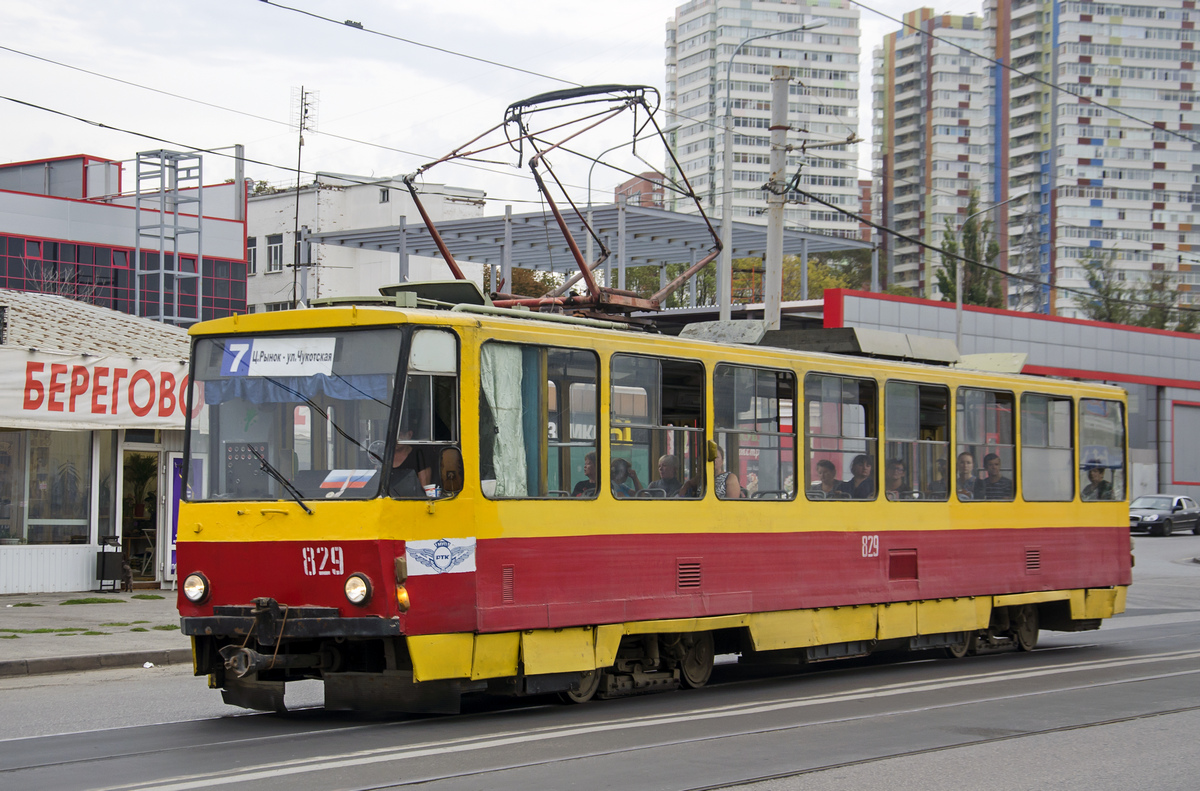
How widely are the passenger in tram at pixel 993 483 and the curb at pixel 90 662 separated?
28.5 ft

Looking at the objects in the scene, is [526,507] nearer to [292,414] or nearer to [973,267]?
[292,414]

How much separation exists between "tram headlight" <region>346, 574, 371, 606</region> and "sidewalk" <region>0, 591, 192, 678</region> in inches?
239

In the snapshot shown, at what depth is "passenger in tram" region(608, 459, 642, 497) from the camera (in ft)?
34.7

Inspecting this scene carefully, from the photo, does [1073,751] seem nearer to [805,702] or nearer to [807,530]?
[805,702]

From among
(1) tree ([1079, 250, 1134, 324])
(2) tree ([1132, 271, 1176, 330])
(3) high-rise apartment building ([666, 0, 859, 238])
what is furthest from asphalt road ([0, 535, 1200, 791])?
Result: (3) high-rise apartment building ([666, 0, 859, 238])

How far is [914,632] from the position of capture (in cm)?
1360

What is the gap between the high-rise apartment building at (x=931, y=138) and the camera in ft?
507

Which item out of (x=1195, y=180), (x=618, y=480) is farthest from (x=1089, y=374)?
(x=1195, y=180)

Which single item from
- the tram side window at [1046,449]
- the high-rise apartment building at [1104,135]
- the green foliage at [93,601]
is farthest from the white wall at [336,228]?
the high-rise apartment building at [1104,135]

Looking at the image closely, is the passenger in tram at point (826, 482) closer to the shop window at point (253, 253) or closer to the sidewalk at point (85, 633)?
the sidewalk at point (85, 633)

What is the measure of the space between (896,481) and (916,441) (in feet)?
1.79

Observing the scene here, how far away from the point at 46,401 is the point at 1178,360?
45782 millimetres

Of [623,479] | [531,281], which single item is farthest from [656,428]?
[531,281]

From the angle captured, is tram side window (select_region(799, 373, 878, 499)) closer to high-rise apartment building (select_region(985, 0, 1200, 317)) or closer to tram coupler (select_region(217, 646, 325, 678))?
tram coupler (select_region(217, 646, 325, 678))
